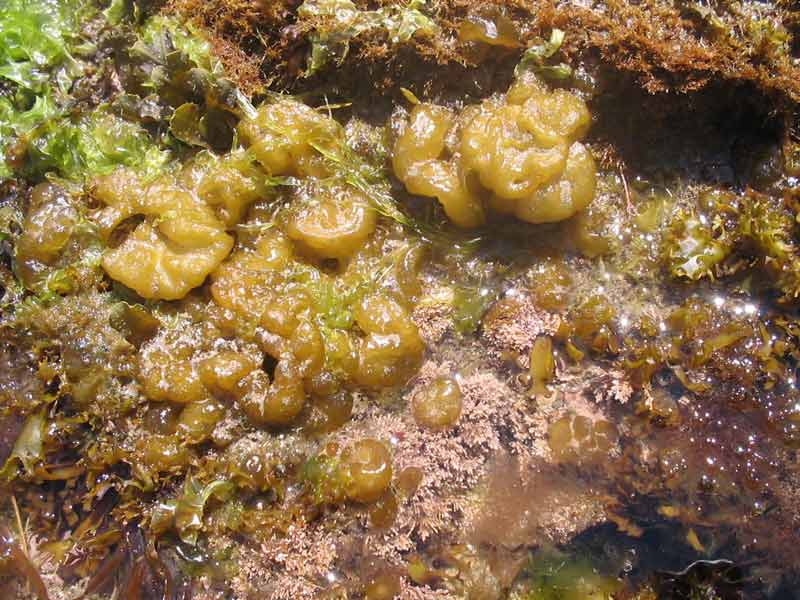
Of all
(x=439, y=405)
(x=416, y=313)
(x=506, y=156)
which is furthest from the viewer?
(x=416, y=313)

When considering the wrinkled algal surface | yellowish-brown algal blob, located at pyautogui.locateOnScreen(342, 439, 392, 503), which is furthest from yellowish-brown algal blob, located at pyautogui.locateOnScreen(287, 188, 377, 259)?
yellowish-brown algal blob, located at pyautogui.locateOnScreen(342, 439, 392, 503)

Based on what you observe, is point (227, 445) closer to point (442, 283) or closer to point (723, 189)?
point (442, 283)

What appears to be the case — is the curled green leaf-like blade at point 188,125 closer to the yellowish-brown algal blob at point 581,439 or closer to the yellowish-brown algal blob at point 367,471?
the yellowish-brown algal blob at point 367,471

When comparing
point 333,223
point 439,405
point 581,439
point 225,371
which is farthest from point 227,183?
point 581,439

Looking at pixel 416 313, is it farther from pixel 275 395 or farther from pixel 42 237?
pixel 42 237

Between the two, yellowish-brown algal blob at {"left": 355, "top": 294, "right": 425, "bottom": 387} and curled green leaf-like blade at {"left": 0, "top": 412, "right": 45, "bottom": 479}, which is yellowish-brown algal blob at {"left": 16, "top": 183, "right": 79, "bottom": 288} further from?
yellowish-brown algal blob at {"left": 355, "top": 294, "right": 425, "bottom": 387}

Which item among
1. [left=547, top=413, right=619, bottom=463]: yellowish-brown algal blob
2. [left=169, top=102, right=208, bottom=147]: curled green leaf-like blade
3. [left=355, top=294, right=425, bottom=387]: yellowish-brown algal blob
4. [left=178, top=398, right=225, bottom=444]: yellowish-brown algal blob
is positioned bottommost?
[left=178, top=398, right=225, bottom=444]: yellowish-brown algal blob
